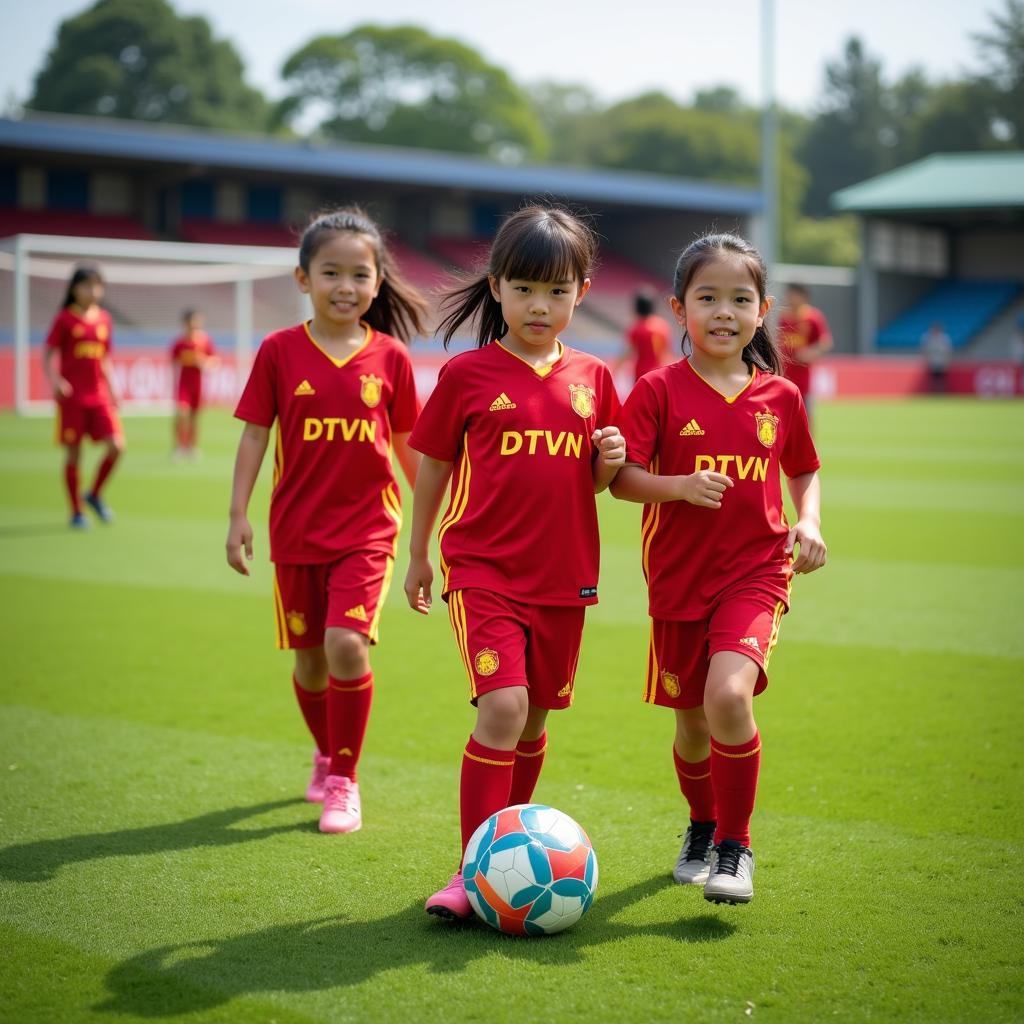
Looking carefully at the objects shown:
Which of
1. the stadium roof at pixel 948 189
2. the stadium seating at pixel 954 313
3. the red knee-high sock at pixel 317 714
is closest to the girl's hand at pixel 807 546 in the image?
the red knee-high sock at pixel 317 714

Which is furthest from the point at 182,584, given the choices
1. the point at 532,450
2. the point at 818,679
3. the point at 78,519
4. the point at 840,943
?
the point at 840,943

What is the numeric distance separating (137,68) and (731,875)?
66160mm

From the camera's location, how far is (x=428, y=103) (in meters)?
67.9

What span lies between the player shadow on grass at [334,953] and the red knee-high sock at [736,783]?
22 cm

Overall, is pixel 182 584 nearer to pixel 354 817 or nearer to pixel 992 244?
pixel 354 817

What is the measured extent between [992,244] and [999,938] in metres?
49.1

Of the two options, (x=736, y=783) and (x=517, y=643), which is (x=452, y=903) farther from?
(x=736, y=783)

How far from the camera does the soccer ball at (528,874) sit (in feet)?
10.7

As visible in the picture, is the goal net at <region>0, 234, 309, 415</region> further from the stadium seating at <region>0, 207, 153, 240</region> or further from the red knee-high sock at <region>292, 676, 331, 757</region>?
the red knee-high sock at <region>292, 676, 331, 757</region>

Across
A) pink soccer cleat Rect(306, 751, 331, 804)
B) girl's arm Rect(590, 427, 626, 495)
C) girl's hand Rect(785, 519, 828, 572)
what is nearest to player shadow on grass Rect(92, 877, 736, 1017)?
girl's hand Rect(785, 519, 828, 572)

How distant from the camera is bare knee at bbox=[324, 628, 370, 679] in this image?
14.0 ft

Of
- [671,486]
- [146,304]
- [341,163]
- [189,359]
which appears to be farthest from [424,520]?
[341,163]

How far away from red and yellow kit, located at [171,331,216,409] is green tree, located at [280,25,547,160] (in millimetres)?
50892

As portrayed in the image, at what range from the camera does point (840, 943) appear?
326 centimetres
